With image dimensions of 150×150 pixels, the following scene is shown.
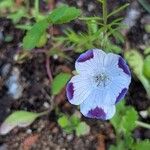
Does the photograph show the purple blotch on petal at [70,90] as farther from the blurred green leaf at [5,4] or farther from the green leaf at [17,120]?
the blurred green leaf at [5,4]

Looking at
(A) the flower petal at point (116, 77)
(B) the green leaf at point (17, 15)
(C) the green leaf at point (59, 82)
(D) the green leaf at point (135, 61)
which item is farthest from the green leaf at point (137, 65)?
(B) the green leaf at point (17, 15)

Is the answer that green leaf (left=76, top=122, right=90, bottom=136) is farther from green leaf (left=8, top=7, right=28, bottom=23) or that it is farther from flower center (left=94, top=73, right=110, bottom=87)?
green leaf (left=8, top=7, right=28, bottom=23)

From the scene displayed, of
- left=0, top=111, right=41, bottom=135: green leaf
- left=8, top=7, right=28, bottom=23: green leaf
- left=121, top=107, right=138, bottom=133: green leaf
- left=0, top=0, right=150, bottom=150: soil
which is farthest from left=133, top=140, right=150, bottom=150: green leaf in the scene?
left=8, top=7, right=28, bottom=23: green leaf

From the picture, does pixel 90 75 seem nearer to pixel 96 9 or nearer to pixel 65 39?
pixel 65 39

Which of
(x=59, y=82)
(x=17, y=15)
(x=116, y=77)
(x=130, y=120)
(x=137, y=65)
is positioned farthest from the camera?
(x=17, y=15)

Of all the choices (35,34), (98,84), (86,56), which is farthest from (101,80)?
(35,34)

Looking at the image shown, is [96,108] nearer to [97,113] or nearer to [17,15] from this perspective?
[97,113]
